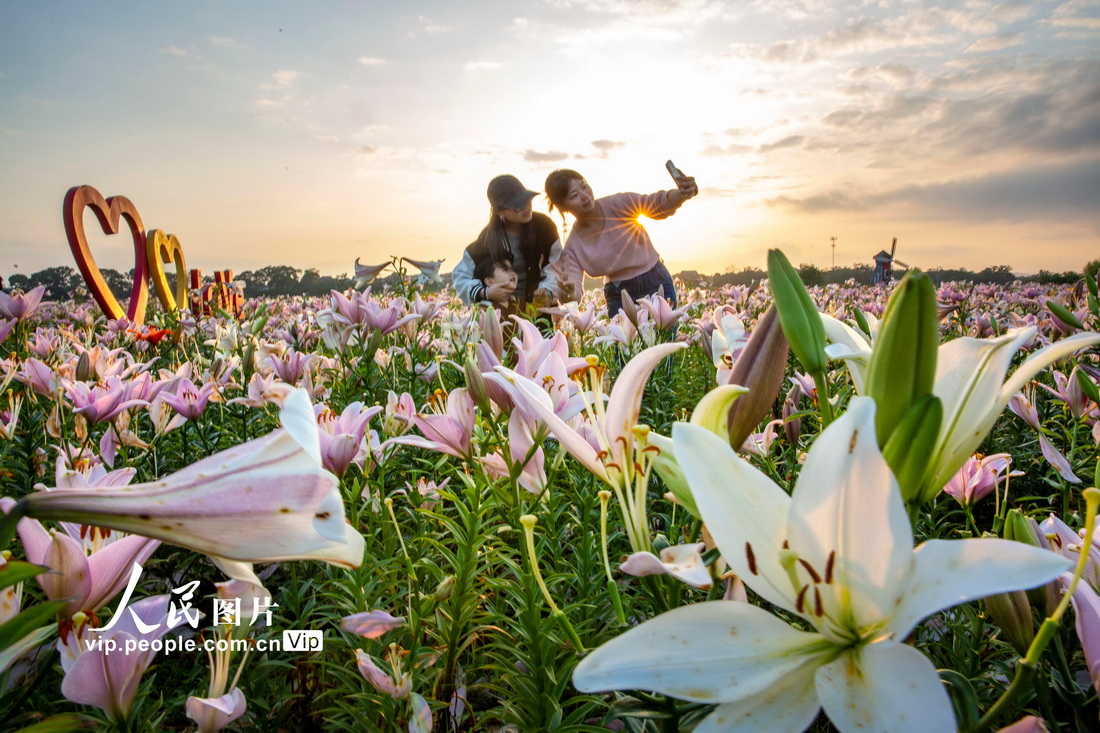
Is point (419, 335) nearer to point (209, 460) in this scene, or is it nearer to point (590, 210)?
point (209, 460)

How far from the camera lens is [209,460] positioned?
1.54ft

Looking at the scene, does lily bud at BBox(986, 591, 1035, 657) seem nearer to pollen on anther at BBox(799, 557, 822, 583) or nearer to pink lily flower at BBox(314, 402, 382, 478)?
pollen on anther at BBox(799, 557, 822, 583)

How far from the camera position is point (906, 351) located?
1.42 ft

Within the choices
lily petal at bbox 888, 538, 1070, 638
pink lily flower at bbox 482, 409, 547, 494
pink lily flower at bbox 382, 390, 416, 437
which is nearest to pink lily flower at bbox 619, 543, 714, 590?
lily petal at bbox 888, 538, 1070, 638

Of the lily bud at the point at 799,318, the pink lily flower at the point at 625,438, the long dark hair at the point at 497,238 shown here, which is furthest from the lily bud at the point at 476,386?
the long dark hair at the point at 497,238

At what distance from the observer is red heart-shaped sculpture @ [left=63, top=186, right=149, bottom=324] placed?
7.21m

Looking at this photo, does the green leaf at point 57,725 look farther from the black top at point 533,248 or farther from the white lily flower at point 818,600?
the black top at point 533,248

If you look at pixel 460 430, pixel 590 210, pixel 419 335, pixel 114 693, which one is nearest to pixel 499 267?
pixel 590 210

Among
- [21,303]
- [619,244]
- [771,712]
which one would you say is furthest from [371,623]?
[619,244]

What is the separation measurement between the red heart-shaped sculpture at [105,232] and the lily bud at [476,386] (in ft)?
24.0

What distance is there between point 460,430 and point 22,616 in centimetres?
78

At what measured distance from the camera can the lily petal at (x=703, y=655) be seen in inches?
16.4

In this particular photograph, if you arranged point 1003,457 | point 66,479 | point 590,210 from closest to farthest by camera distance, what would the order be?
point 66,479 < point 1003,457 < point 590,210

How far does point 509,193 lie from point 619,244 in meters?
1.52
